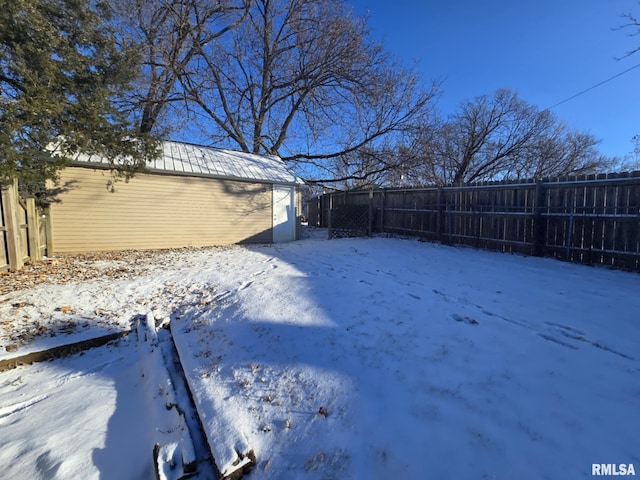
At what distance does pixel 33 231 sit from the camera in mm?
6797

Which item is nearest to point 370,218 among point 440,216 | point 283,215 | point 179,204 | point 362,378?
point 440,216

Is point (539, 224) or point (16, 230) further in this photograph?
point (539, 224)

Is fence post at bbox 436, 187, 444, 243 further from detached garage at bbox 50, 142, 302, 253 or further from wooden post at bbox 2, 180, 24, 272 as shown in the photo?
wooden post at bbox 2, 180, 24, 272

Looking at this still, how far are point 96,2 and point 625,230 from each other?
37.9 ft

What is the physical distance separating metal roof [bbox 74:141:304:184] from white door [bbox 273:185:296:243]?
46cm

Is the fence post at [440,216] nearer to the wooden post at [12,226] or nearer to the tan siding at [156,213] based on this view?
the tan siding at [156,213]

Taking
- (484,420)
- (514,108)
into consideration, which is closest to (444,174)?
(514,108)

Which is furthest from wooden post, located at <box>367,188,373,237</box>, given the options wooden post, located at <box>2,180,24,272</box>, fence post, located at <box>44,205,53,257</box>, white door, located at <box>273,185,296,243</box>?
wooden post, located at <box>2,180,24,272</box>

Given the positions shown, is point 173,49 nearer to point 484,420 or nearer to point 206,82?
point 206,82

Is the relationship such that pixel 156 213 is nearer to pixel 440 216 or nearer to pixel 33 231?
pixel 33 231

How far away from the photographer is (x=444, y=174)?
23.2 metres

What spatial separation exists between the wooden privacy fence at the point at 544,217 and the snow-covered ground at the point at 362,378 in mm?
1493

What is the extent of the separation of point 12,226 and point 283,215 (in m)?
7.50

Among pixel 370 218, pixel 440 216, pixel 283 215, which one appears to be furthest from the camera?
pixel 370 218
